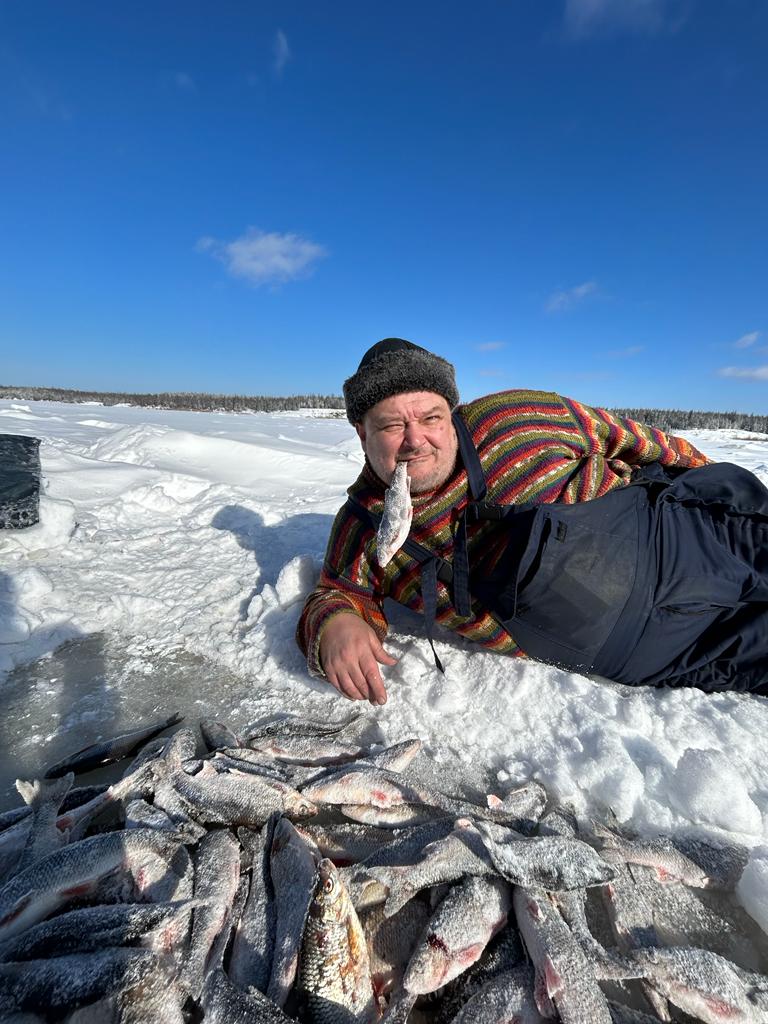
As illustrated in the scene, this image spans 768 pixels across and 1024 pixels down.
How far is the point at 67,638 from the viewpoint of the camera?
2893 mm

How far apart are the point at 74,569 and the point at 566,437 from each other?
348cm

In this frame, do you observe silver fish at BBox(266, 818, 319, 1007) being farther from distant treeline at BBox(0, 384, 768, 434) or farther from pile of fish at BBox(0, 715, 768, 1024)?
distant treeline at BBox(0, 384, 768, 434)

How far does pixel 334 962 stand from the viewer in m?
1.13

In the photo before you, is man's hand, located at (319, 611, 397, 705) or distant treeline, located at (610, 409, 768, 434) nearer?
man's hand, located at (319, 611, 397, 705)

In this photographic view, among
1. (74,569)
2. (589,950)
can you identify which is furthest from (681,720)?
(74,569)

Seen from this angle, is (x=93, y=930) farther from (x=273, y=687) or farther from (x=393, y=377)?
(x=393, y=377)

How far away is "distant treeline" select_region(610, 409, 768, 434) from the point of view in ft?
112

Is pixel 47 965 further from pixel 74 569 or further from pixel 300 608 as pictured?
pixel 74 569

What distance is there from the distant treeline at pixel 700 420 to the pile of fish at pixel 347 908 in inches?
1388

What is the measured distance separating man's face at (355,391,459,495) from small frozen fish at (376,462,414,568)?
0.11m

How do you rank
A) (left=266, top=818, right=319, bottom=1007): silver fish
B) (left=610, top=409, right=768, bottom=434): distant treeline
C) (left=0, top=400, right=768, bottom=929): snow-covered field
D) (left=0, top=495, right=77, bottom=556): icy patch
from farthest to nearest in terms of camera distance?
(left=610, top=409, right=768, bottom=434): distant treeline → (left=0, top=495, right=77, bottom=556): icy patch → (left=0, top=400, right=768, bottom=929): snow-covered field → (left=266, top=818, right=319, bottom=1007): silver fish

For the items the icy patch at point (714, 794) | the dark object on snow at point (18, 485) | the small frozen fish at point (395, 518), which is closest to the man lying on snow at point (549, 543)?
the small frozen fish at point (395, 518)

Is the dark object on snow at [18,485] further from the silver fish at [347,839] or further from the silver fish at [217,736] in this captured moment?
the silver fish at [347,839]

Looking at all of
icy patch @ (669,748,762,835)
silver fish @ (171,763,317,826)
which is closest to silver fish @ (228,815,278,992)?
silver fish @ (171,763,317,826)
